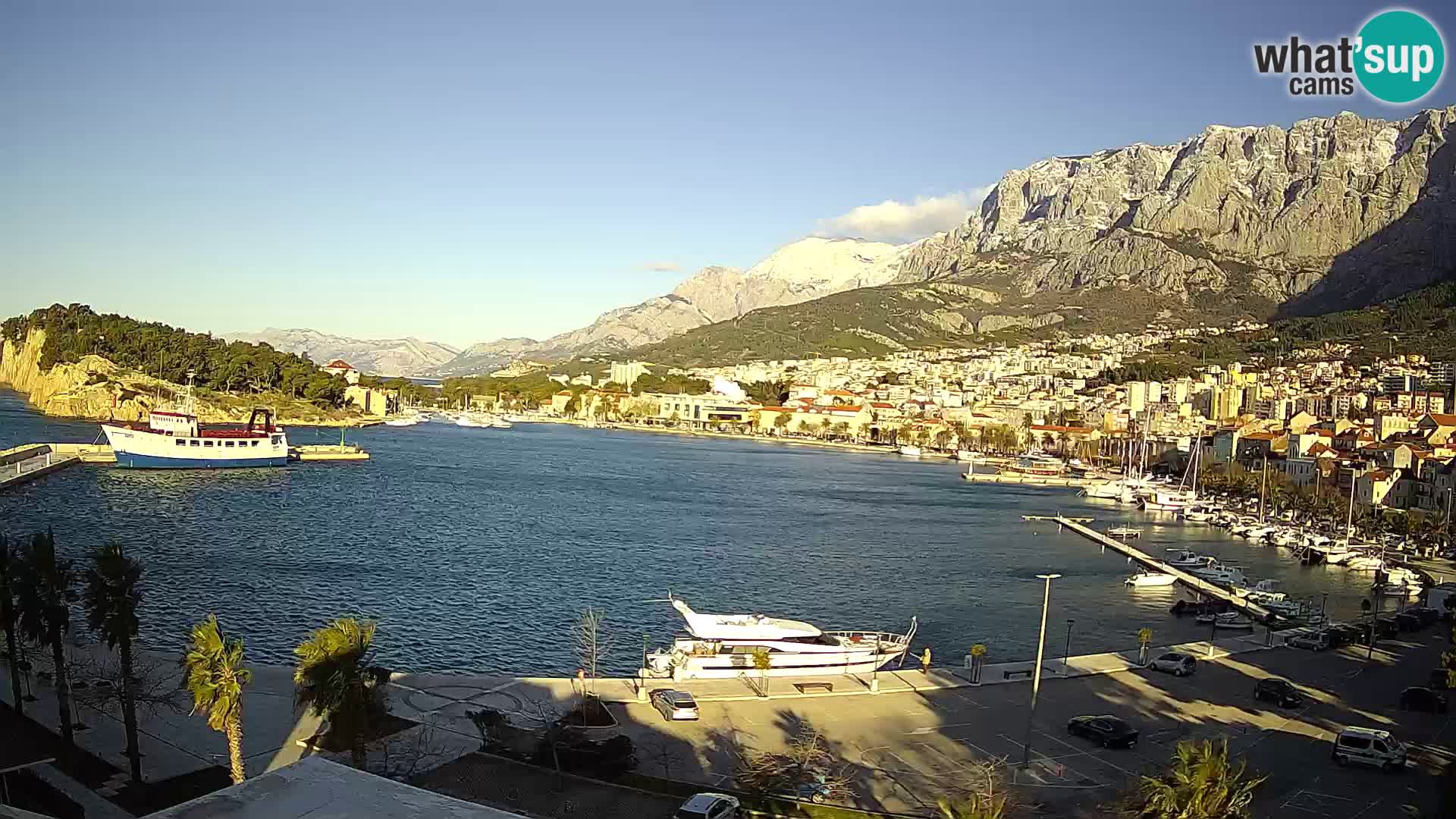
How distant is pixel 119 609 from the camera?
41.0 feet

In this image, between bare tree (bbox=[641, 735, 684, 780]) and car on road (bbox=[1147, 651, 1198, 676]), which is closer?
bare tree (bbox=[641, 735, 684, 780])

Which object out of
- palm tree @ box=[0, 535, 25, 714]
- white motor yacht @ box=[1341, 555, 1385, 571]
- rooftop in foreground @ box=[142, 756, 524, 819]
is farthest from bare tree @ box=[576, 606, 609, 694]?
white motor yacht @ box=[1341, 555, 1385, 571]

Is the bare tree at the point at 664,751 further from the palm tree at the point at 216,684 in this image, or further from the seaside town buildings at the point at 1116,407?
the seaside town buildings at the point at 1116,407

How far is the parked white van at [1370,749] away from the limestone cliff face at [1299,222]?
149496 mm

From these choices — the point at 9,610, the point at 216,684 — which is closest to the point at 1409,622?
the point at 216,684

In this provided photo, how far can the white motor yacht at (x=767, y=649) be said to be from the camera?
18844 mm

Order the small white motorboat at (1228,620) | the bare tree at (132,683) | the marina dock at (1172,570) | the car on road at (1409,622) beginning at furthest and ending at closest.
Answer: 1. the marina dock at (1172,570)
2. the small white motorboat at (1228,620)
3. the car on road at (1409,622)
4. the bare tree at (132,683)

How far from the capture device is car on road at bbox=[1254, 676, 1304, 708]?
1769 centimetres

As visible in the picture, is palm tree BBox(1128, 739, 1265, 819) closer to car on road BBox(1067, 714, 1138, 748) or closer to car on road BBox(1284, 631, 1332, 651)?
car on road BBox(1067, 714, 1138, 748)

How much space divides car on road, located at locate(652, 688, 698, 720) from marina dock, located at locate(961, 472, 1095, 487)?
203ft

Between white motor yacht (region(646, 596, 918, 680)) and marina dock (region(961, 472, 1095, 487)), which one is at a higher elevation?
marina dock (region(961, 472, 1095, 487))

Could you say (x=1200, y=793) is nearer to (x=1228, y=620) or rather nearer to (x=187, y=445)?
(x=1228, y=620)

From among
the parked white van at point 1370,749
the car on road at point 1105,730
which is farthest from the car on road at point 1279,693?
the car on road at point 1105,730

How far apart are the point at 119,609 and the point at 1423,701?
20037 millimetres
